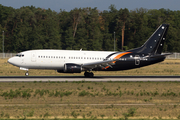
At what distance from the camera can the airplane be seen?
130ft

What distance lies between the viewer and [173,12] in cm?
15888

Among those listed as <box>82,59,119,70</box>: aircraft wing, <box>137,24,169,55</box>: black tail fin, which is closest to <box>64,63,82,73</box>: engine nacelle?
<box>82,59,119,70</box>: aircraft wing

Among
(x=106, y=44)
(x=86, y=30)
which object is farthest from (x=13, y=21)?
(x=106, y=44)

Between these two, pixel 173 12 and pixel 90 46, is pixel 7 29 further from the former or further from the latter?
pixel 173 12

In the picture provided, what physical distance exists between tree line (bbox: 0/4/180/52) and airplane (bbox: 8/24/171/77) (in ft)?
226

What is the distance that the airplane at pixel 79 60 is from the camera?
130 feet

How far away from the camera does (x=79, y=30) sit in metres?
120

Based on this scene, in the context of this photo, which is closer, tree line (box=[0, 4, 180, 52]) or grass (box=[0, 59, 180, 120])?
grass (box=[0, 59, 180, 120])

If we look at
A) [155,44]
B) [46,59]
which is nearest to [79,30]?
[155,44]

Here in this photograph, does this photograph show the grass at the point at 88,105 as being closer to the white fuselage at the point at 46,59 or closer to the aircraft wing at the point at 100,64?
the aircraft wing at the point at 100,64

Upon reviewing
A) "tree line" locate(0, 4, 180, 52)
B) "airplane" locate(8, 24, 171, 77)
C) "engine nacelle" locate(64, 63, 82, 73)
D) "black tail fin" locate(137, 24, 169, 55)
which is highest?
"tree line" locate(0, 4, 180, 52)

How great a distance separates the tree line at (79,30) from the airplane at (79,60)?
6883 centimetres

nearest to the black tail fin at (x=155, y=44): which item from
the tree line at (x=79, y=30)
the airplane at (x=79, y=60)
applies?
the airplane at (x=79, y=60)

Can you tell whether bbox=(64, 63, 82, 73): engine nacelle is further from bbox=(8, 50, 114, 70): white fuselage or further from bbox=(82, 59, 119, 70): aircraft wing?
Answer: bbox=(8, 50, 114, 70): white fuselage
